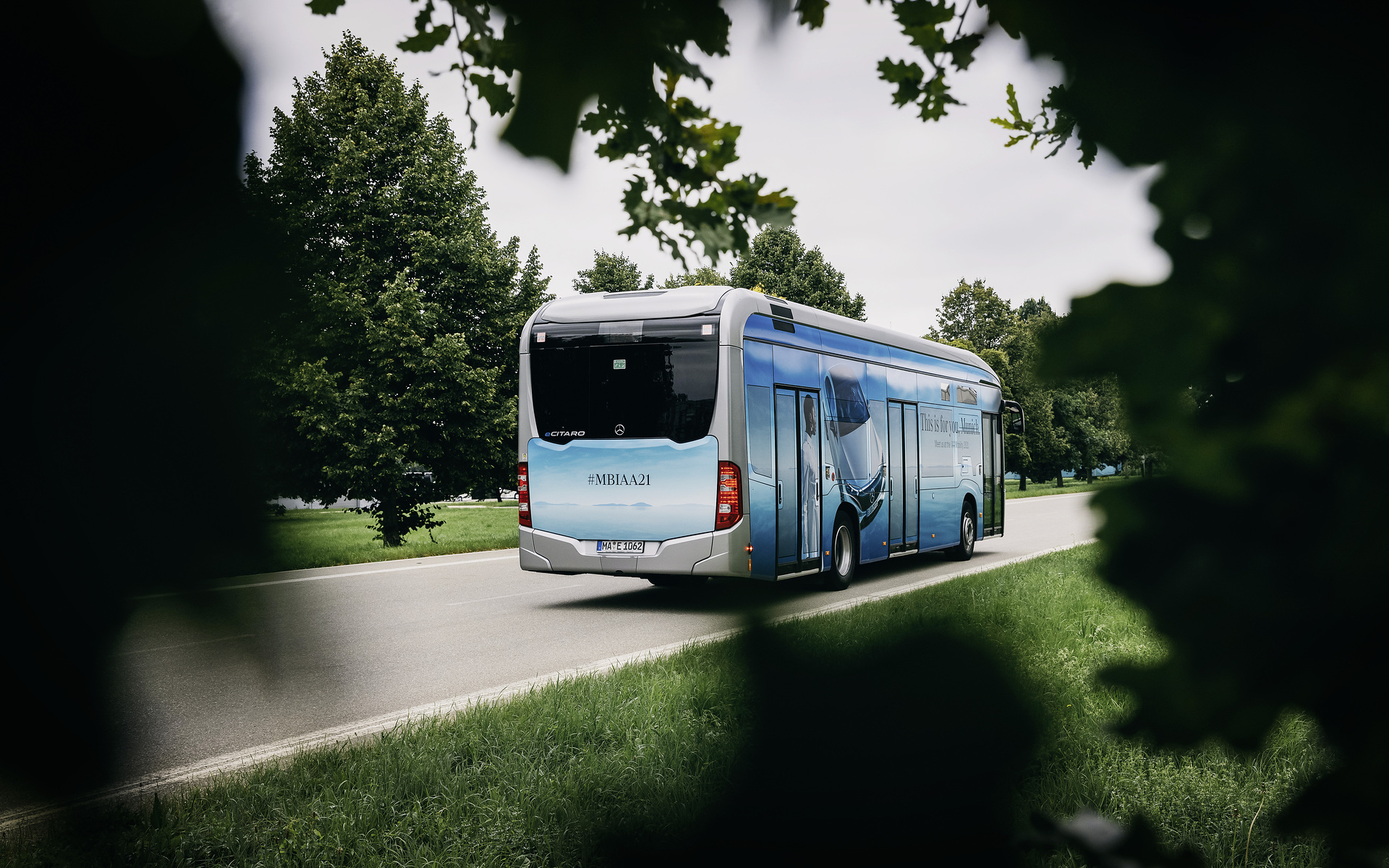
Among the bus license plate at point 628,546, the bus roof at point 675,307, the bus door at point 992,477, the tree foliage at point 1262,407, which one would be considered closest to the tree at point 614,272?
the tree foliage at point 1262,407

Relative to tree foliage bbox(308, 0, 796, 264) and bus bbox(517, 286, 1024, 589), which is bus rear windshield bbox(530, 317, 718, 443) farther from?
tree foliage bbox(308, 0, 796, 264)

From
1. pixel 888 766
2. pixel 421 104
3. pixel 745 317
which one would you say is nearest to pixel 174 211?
pixel 421 104

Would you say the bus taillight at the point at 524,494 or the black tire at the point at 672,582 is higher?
the bus taillight at the point at 524,494

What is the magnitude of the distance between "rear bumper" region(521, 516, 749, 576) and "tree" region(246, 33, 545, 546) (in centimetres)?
734

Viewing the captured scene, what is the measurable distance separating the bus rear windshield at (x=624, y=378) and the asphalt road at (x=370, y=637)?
1.80 meters

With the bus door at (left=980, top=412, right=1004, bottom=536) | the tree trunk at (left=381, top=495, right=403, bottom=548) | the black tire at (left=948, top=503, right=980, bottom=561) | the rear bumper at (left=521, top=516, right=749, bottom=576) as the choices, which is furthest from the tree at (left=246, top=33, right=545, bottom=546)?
the bus door at (left=980, top=412, right=1004, bottom=536)

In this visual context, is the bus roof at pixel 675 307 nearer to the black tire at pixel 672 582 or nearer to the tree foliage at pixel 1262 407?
the black tire at pixel 672 582

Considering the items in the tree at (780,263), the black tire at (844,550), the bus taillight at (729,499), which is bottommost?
the black tire at (844,550)

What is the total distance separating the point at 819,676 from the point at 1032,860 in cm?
16

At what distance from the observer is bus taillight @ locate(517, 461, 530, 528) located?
976 cm

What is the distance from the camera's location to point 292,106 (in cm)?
65

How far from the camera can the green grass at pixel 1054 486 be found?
263 mm

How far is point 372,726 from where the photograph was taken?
4.59 meters

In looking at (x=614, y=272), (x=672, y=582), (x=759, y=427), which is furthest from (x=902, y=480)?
(x=614, y=272)
